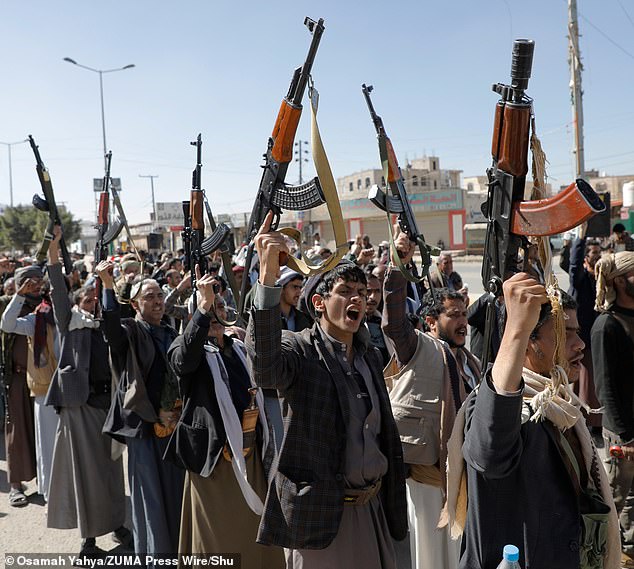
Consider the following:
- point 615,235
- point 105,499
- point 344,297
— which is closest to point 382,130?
point 344,297

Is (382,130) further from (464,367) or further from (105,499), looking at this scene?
(105,499)

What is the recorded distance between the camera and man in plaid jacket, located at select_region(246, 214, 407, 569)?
244cm

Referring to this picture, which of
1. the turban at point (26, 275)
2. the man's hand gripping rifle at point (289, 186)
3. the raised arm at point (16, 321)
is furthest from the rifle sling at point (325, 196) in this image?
the turban at point (26, 275)

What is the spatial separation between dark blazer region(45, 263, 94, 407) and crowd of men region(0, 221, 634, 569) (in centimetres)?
2

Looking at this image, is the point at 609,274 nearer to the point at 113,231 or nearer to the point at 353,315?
the point at 353,315

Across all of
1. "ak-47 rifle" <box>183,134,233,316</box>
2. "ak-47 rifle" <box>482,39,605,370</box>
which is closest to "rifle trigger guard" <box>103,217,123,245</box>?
"ak-47 rifle" <box>183,134,233,316</box>

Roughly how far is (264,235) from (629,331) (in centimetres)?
260

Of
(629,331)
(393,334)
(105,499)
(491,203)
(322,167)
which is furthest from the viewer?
(105,499)

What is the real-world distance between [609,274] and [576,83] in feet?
42.9

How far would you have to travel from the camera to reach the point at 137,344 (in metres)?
4.01

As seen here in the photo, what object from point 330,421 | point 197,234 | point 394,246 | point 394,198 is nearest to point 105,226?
point 197,234

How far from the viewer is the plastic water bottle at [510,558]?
181 cm

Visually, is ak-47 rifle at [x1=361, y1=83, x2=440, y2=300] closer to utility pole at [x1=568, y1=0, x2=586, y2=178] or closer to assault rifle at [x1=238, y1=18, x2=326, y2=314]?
assault rifle at [x1=238, y1=18, x2=326, y2=314]

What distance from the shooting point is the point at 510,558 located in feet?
5.93
